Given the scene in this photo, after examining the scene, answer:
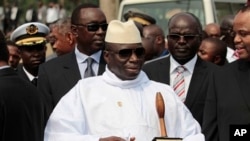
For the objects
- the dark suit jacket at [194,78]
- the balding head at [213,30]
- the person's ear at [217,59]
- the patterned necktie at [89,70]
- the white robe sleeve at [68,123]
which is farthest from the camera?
the balding head at [213,30]

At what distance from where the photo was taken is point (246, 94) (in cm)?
641

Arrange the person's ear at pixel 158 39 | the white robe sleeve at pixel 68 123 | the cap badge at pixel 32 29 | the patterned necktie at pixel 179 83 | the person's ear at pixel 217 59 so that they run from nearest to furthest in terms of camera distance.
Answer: the white robe sleeve at pixel 68 123 < the patterned necktie at pixel 179 83 < the cap badge at pixel 32 29 < the person's ear at pixel 217 59 < the person's ear at pixel 158 39

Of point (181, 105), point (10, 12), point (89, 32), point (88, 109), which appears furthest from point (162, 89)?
point (10, 12)

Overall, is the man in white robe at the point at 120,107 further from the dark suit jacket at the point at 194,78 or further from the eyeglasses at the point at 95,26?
the eyeglasses at the point at 95,26

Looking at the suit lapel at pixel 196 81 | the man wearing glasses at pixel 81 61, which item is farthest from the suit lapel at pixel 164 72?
the man wearing glasses at pixel 81 61

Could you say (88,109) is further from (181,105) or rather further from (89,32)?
(89,32)

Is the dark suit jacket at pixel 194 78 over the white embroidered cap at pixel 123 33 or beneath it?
beneath

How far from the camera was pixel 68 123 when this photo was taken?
616 cm

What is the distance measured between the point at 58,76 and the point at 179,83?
1.05 metres

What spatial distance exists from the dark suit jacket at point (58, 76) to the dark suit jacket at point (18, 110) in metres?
1.18

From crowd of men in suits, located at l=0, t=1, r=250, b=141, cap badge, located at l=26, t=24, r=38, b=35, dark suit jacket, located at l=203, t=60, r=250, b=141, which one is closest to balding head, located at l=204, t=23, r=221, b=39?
crowd of men in suits, located at l=0, t=1, r=250, b=141

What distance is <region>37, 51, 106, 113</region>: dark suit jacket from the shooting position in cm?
776

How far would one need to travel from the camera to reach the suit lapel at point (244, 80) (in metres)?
6.40

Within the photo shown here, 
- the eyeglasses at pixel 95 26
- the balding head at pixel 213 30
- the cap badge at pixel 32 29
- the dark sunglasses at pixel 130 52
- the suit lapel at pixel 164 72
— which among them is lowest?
the balding head at pixel 213 30
